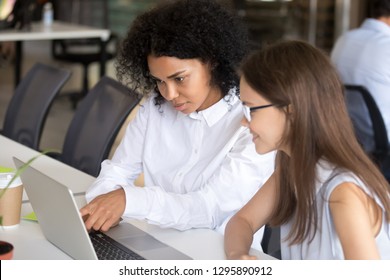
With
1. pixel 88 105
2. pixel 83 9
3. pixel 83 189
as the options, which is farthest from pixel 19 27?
pixel 83 189

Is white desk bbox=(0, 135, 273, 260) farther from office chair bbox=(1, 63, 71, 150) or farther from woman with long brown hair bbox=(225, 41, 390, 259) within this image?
office chair bbox=(1, 63, 71, 150)

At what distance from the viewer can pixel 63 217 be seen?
167cm

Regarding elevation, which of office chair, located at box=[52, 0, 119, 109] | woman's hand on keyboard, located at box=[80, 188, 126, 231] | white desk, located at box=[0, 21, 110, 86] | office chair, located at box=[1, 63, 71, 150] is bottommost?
office chair, located at box=[52, 0, 119, 109]

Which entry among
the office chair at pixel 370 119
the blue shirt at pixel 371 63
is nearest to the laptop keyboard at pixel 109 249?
the office chair at pixel 370 119

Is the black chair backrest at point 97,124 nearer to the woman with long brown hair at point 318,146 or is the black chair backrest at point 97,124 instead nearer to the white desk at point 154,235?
the white desk at point 154,235

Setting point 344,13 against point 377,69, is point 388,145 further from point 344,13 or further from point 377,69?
point 344,13

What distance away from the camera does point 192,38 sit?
2.10 meters

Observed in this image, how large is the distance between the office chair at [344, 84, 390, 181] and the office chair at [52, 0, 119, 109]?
3.13m

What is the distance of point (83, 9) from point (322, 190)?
246 inches

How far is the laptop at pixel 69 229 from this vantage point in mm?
1604

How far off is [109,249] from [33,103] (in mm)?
1733

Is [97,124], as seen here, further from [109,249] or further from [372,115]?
[372,115]

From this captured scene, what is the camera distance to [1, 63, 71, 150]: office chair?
11.0 ft

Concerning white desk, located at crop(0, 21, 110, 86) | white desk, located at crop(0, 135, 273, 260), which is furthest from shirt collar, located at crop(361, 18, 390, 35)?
white desk, located at crop(0, 21, 110, 86)
